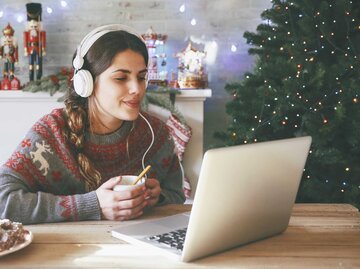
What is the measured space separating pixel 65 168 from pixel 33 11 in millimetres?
2011

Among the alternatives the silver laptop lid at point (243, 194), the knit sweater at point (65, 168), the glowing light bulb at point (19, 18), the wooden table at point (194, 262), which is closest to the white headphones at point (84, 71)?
the knit sweater at point (65, 168)

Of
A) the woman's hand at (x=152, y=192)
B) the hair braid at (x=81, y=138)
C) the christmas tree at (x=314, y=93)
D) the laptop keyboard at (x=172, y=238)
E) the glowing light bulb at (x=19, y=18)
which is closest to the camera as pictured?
the laptop keyboard at (x=172, y=238)

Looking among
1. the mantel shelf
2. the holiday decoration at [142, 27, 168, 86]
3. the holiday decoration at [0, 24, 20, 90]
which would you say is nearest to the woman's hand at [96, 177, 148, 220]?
the mantel shelf

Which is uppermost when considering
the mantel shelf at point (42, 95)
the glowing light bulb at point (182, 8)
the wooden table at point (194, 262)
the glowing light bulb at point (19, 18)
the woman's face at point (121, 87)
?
the glowing light bulb at point (182, 8)

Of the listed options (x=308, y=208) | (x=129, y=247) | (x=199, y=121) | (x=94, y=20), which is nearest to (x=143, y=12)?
(x=94, y=20)

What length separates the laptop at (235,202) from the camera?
38.7 inches

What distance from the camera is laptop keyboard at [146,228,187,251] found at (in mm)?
1099

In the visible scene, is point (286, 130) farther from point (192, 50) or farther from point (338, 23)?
point (192, 50)

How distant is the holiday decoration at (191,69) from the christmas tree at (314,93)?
0.49 metres

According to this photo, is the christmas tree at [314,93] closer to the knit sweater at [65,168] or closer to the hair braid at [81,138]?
the knit sweater at [65,168]

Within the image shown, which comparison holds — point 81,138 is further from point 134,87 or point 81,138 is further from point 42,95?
point 42,95

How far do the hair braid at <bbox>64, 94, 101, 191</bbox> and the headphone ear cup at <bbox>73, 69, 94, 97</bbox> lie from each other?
0.07 meters

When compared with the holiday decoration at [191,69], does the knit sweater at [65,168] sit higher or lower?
lower

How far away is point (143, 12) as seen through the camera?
138 inches
